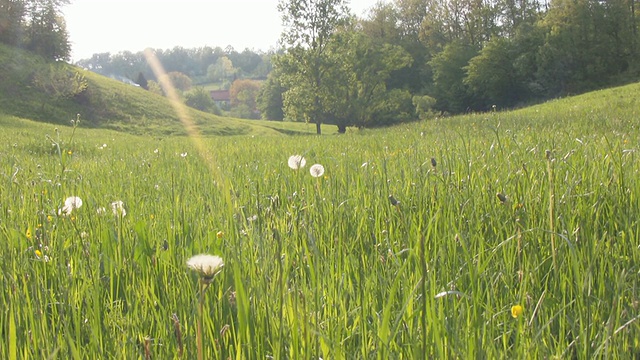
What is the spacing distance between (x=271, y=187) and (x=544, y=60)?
2024 inches

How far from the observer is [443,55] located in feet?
181

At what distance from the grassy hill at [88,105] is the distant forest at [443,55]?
4621mm

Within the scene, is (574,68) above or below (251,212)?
above

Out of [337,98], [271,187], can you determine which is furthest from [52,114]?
[271,187]

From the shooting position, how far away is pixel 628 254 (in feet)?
4.98

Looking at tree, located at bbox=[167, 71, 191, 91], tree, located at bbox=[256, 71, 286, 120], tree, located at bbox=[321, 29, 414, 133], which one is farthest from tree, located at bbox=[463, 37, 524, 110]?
tree, located at bbox=[167, 71, 191, 91]

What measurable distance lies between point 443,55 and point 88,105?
127 feet

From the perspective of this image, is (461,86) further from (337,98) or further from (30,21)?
(30,21)

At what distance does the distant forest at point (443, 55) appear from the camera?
118ft

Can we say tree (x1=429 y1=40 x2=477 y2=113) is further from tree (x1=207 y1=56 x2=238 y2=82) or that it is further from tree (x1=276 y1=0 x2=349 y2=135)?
tree (x1=207 y1=56 x2=238 y2=82)

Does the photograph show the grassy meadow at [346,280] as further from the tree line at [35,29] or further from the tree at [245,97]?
the tree at [245,97]

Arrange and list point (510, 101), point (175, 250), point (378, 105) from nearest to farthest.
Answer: point (175, 250)
point (378, 105)
point (510, 101)

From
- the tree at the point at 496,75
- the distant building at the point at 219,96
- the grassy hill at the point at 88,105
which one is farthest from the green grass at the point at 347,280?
the distant building at the point at 219,96

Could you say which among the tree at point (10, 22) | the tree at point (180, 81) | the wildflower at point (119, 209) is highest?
the tree at point (180, 81)
